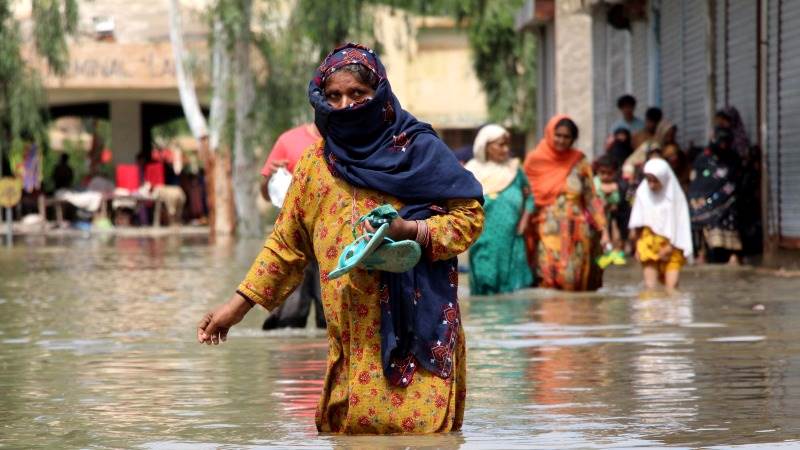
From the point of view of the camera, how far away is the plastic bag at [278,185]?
408 inches

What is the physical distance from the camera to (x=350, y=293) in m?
6.29

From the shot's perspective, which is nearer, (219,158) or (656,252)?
(656,252)

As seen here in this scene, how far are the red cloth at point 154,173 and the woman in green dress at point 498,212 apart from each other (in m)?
23.6

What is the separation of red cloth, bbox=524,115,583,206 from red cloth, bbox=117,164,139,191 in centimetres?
2254

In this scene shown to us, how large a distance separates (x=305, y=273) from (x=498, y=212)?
4692 mm

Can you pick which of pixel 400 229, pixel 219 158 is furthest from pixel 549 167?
pixel 219 158

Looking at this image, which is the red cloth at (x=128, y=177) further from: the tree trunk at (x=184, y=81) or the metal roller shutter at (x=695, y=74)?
the metal roller shutter at (x=695, y=74)

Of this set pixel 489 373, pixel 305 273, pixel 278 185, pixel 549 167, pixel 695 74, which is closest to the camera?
pixel 489 373

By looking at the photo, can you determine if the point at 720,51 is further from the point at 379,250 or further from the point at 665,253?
the point at 379,250

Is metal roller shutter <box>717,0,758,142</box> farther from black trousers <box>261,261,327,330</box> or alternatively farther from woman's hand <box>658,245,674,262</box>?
black trousers <box>261,261,327,330</box>

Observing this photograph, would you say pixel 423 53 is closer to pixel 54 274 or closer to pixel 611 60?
pixel 611 60

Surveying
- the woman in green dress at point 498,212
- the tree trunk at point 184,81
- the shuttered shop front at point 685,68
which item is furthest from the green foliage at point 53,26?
the woman in green dress at point 498,212

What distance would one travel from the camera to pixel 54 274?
65.8ft

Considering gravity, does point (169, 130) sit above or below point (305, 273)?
above
